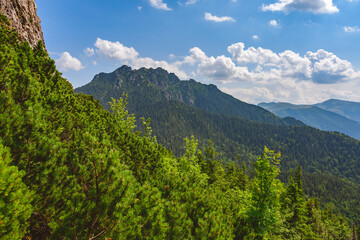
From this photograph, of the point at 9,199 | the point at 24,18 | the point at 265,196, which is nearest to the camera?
the point at 9,199

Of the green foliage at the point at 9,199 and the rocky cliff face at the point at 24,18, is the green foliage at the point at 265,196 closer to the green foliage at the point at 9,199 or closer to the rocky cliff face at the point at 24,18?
the green foliage at the point at 9,199

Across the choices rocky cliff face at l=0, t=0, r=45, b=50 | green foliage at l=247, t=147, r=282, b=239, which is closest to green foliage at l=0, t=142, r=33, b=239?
green foliage at l=247, t=147, r=282, b=239

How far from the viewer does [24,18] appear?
78.3ft

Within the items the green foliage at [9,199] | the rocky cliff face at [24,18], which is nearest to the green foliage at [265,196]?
the green foliage at [9,199]

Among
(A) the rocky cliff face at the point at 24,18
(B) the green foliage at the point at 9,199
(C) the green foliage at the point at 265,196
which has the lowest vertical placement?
(C) the green foliage at the point at 265,196

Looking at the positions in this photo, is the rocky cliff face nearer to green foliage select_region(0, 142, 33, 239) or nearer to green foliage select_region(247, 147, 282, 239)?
green foliage select_region(0, 142, 33, 239)

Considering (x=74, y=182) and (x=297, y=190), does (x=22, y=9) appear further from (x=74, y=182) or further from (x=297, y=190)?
(x=297, y=190)

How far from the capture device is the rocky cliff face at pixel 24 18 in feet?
69.2

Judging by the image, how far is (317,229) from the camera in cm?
3114

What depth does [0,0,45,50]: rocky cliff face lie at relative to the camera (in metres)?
21.1

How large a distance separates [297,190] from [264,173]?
68.3 feet

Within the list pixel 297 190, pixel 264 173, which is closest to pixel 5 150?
pixel 264 173

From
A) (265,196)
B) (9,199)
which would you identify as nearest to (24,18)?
(9,199)

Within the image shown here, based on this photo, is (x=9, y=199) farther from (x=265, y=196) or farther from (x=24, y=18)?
(x=24, y=18)
